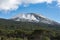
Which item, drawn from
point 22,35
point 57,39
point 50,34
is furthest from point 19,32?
point 57,39

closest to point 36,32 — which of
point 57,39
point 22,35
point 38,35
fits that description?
point 38,35

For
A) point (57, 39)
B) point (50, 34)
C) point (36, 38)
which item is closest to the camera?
point (36, 38)

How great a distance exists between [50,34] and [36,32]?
11.5 m

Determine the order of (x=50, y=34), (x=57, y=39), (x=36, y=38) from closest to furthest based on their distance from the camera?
(x=36, y=38), (x=57, y=39), (x=50, y=34)

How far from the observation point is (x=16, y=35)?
84.5 meters

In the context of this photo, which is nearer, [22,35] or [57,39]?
[57,39]

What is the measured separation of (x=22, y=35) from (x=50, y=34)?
38.2ft

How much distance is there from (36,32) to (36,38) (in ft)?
8.42

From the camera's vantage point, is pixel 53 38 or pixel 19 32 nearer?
pixel 53 38

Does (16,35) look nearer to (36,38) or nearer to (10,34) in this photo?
(10,34)

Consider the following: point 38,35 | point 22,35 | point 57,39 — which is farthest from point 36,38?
point 22,35

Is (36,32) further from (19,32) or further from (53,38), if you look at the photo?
(19,32)

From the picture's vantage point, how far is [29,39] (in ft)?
235

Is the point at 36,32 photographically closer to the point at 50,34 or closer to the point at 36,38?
the point at 36,38
